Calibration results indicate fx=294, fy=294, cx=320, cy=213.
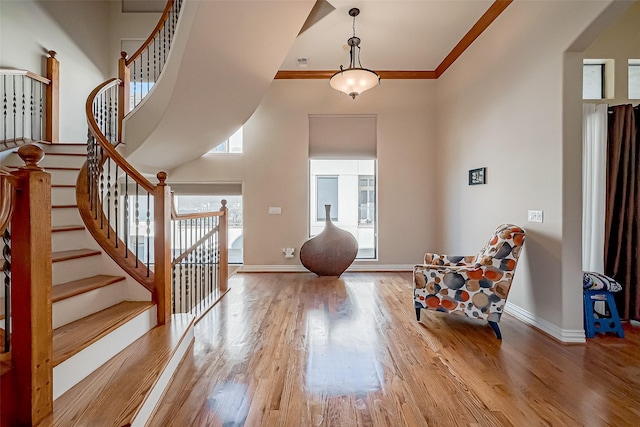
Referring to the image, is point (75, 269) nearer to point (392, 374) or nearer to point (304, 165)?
point (392, 374)

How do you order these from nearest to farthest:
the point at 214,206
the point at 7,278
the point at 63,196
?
the point at 7,278
the point at 63,196
the point at 214,206

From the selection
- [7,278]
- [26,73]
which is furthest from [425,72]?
[26,73]

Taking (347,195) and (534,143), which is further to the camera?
(347,195)

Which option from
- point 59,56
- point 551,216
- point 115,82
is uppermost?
point 59,56

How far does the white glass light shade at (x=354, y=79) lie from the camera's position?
11.8 ft

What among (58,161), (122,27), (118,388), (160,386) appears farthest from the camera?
(122,27)

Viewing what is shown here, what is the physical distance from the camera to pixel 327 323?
3039 mm

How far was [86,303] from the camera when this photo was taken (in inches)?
83.7

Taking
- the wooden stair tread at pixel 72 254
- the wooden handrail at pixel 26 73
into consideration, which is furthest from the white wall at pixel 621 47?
the wooden handrail at pixel 26 73

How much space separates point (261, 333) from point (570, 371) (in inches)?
97.2

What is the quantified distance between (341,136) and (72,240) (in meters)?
4.19

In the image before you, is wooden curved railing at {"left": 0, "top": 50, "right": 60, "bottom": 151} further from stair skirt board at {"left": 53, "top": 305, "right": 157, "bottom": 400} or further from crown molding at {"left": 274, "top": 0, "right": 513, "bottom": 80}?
crown molding at {"left": 274, "top": 0, "right": 513, "bottom": 80}

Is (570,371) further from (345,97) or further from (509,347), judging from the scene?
(345,97)

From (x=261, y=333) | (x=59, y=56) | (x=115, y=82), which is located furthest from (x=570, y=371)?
(x=59, y=56)
